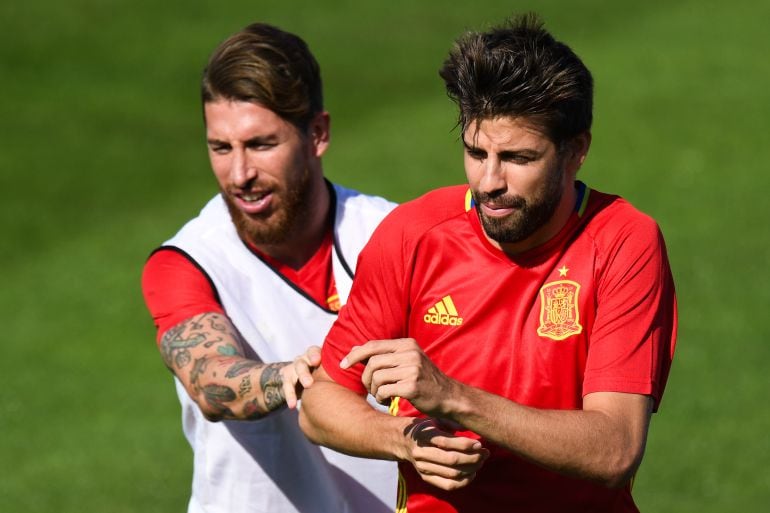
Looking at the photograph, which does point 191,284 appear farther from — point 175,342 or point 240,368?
point 240,368

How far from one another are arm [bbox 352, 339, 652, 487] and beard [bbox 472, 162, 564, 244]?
0.58 m

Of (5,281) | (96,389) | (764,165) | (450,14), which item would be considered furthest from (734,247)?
(450,14)

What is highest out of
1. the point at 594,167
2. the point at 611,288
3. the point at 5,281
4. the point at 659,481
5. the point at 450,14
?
the point at 450,14

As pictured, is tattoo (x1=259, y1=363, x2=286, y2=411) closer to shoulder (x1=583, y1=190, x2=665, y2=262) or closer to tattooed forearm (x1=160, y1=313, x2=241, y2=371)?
tattooed forearm (x1=160, y1=313, x2=241, y2=371)

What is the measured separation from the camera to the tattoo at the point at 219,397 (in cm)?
595

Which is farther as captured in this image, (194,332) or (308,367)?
(194,332)

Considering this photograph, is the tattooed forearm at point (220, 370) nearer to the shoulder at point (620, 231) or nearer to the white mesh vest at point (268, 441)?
the white mesh vest at point (268, 441)

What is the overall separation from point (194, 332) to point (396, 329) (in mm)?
1468

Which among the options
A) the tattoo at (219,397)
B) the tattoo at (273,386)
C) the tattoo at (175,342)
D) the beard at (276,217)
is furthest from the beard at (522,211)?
the beard at (276,217)

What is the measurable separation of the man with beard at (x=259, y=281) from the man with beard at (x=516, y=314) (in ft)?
4.51

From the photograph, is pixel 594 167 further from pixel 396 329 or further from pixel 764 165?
pixel 396 329

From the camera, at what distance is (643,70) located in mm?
27781

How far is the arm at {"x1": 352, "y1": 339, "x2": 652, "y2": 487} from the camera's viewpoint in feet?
14.6

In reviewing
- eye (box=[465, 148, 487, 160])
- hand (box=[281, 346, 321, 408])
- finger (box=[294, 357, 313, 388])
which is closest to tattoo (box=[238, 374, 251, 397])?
hand (box=[281, 346, 321, 408])
